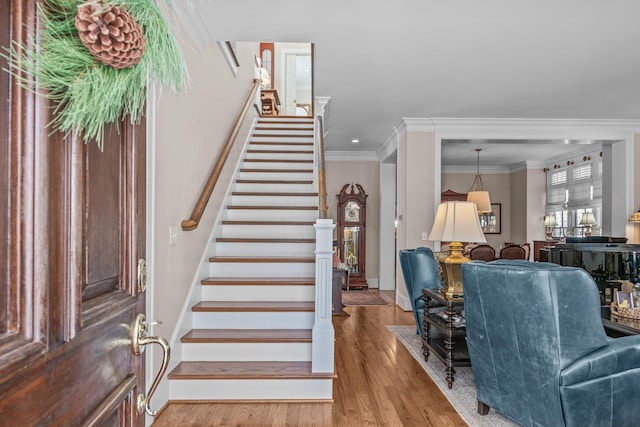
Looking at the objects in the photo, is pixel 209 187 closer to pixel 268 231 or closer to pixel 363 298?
pixel 268 231

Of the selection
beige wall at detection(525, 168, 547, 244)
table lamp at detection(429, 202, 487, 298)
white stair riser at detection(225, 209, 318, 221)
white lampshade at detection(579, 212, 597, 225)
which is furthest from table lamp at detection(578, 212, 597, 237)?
white stair riser at detection(225, 209, 318, 221)

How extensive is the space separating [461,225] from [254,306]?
1.81m

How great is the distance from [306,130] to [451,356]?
4.56 m

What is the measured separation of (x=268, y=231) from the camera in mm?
4301

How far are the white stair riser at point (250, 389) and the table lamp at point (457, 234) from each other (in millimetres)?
1308

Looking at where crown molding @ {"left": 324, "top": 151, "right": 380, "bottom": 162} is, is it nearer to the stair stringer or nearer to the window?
the window

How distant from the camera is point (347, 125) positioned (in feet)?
20.5

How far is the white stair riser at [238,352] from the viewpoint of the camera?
296 cm

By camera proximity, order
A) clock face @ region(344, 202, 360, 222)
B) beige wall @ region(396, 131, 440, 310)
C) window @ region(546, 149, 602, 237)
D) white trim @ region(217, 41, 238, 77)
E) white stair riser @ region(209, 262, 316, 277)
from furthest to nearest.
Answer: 1. clock face @ region(344, 202, 360, 222)
2. window @ region(546, 149, 602, 237)
3. beige wall @ region(396, 131, 440, 310)
4. white trim @ region(217, 41, 238, 77)
5. white stair riser @ region(209, 262, 316, 277)

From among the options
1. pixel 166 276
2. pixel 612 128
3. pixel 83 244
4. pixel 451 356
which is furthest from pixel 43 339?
pixel 612 128

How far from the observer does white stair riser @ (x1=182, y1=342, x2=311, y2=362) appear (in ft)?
9.72

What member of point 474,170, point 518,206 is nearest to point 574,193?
point 518,206

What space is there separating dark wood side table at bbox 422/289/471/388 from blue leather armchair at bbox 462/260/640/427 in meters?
0.83

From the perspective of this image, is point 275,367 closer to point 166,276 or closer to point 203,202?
point 166,276
